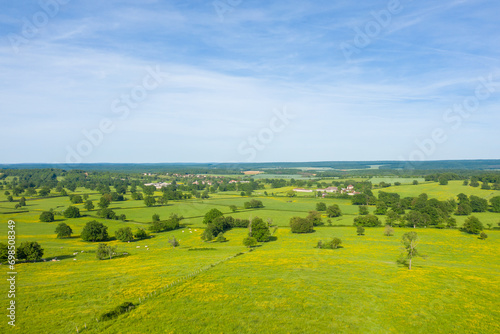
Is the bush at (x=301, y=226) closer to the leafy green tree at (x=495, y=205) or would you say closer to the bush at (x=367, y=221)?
the bush at (x=367, y=221)

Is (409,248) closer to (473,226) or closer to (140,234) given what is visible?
(473,226)

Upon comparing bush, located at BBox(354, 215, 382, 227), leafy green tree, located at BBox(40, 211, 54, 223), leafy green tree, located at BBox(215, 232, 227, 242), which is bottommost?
leafy green tree, located at BBox(215, 232, 227, 242)

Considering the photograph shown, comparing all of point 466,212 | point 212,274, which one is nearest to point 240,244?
point 212,274

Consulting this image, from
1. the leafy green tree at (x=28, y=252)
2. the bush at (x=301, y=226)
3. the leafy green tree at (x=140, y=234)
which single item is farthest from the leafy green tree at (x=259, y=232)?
the leafy green tree at (x=28, y=252)

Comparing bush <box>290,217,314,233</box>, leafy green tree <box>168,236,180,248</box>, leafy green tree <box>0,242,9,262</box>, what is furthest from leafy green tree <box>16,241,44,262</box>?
bush <box>290,217,314,233</box>

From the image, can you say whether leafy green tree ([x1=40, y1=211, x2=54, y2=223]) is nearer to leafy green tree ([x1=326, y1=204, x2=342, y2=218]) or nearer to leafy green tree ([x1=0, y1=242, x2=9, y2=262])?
leafy green tree ([x1=0, y1=242, x2=9, y2=262])

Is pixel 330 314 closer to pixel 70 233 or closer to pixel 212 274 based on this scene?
pixel 212 274
